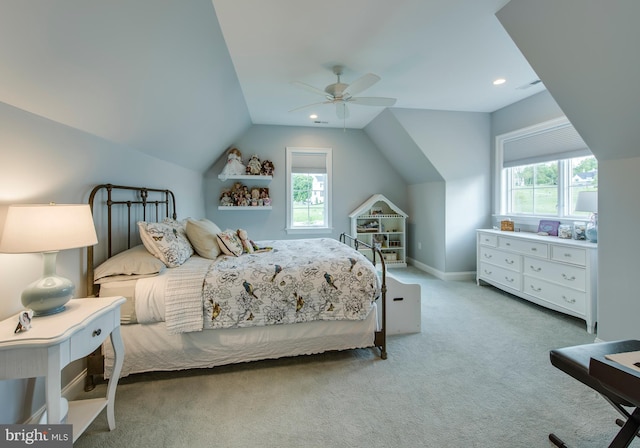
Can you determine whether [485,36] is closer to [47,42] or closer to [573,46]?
[573,46]

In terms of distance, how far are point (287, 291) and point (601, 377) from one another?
172cm

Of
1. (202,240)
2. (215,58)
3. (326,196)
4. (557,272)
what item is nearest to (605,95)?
(557,272)

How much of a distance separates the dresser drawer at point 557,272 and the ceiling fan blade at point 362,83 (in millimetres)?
2729

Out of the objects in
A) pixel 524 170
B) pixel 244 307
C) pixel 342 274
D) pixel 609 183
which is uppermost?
pixel 524 170

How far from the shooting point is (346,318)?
7.54 feet

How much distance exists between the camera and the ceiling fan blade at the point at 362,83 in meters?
2.45

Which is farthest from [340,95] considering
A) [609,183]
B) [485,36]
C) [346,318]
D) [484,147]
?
[484,147]

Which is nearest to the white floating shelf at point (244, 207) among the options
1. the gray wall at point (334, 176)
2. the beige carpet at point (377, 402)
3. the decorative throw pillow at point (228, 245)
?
the gray wall at point (334, 176)

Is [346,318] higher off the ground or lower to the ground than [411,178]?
lower

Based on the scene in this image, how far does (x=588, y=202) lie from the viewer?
2977 millimetres

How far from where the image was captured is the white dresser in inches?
112

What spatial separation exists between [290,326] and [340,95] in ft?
7.41

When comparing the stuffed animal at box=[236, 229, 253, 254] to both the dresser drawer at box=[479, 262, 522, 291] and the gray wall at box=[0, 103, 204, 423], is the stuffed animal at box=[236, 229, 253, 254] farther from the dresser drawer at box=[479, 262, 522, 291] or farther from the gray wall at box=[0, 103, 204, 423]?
the dresser drawer at box=[479, 262, 522, 291]

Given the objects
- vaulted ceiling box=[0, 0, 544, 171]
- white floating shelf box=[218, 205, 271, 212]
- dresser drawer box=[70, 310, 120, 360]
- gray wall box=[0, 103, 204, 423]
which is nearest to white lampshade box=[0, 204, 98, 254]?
gray wall box=[0, 103, 204, 423]
